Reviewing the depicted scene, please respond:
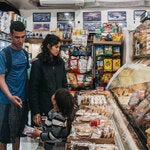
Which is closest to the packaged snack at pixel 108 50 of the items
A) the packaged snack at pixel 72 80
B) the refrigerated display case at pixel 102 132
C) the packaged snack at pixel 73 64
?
the packaged snack at pixel 73 64

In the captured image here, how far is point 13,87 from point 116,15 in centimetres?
680

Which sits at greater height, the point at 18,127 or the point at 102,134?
the point at 102,134

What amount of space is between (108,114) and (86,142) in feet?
2.80

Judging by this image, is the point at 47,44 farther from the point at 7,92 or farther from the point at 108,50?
the point at 108,50

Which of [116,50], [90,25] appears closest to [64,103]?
[116,50]

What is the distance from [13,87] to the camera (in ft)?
10.2

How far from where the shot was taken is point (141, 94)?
2717mm

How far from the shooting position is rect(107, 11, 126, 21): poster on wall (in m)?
9.25

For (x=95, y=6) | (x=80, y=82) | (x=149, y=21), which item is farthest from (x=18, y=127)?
(x=95, y=6)

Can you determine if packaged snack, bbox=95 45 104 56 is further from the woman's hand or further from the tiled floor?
the woman's hand

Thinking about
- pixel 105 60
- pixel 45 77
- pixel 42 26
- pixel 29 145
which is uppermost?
pixel 42 26

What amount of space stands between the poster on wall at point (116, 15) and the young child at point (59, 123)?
23.5 feet

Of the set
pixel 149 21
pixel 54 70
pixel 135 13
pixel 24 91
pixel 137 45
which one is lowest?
pixel 24 91

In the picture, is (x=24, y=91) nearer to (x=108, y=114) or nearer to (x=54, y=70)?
(x=54, y=70)
